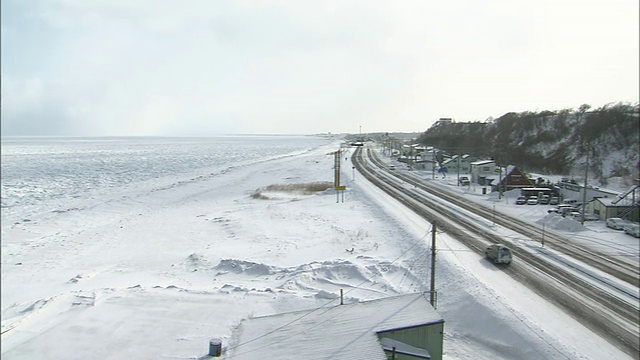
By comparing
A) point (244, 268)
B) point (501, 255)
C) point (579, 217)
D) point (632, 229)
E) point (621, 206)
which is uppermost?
point (621, 206)

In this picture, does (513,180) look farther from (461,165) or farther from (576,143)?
(576,143)

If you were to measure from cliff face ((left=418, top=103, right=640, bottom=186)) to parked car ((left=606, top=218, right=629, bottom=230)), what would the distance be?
24.9 meters

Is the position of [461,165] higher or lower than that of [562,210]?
higher

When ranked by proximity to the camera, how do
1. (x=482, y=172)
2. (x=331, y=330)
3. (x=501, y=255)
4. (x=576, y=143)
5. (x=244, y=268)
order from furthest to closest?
(x=576, y=143) → (x=482, y=172) → (x=244, y=268) → (x=501, y=255) → (x=331, y=330)

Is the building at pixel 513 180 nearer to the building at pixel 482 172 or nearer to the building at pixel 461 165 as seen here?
the building at pixel 482 172

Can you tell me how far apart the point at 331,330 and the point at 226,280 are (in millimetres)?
9640

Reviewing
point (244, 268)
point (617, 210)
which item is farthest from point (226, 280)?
point (617, 210)

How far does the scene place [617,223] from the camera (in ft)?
98.4

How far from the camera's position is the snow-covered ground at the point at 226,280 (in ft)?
46.4

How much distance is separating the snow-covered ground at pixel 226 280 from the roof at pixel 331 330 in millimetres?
2589

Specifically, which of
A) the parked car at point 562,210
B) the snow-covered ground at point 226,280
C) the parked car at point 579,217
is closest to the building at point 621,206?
the parked car at point 579,217

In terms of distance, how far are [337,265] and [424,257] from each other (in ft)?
16.8

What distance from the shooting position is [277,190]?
51438 mm

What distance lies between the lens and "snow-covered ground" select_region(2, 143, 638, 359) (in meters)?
14.1
